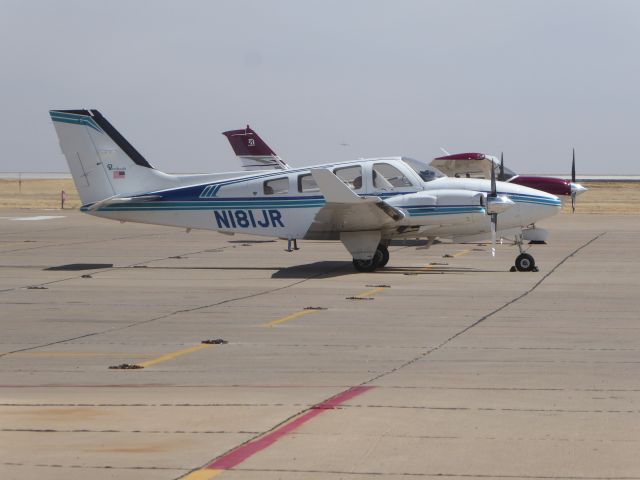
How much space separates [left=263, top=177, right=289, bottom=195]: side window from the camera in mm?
23344

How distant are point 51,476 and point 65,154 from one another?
1819 cm

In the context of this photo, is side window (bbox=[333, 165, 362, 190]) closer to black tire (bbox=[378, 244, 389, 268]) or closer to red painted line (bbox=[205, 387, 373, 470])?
black tire (bbox=[378, 244, 389, 268])

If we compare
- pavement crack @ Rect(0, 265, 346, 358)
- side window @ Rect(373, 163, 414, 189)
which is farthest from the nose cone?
pavement crack @ Rect(0, 265, 346, 358)

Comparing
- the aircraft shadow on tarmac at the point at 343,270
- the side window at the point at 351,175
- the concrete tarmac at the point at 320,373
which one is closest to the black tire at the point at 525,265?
the concrete tarmac at the point at 320,373

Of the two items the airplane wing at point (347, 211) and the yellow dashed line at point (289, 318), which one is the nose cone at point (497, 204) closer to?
the airplane wing at point (347, 211)

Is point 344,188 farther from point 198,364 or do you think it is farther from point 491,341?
point 198,364

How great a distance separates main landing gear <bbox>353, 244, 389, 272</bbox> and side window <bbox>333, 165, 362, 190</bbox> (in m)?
1.55

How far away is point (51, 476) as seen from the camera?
7.00 m

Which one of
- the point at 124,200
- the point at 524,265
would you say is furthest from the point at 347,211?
the point at 124,200

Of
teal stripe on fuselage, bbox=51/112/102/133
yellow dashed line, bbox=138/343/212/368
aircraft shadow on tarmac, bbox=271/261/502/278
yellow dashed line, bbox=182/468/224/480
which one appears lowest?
aircraft shadow on tarmac, bbox=271/261/502/278

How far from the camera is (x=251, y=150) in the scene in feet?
149

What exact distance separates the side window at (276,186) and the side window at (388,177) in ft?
6.41

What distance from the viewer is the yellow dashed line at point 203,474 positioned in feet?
22.8

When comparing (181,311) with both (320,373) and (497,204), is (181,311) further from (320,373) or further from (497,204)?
(497,204)
